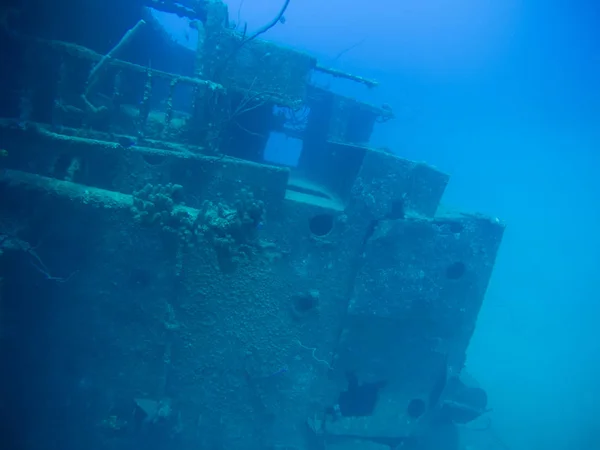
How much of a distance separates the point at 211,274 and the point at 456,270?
5.30 m

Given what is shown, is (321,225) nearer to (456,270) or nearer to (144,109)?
(456,270)

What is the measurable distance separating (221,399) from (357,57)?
125251 mm

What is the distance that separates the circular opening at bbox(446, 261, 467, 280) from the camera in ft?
26.1

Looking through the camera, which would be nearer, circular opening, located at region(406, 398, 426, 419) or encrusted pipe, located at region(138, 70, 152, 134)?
A: encrusted pipe, located at region(138, 70, 152, 134)

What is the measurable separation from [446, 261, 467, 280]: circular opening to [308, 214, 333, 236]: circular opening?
2910mm

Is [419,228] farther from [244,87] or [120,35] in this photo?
[120,35]

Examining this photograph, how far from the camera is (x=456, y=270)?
8.06 metres

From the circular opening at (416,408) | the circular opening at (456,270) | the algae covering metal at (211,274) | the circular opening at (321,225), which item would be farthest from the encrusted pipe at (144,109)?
the circular opening at (416,408)

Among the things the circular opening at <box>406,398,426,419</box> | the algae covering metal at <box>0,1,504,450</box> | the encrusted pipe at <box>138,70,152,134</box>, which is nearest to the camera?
the algae covering metal at <box>0,1,504,450</box>

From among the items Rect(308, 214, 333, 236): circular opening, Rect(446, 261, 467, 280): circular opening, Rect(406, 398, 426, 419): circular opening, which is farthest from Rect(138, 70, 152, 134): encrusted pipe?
Rect(406, 398, 426, 419): circular opening

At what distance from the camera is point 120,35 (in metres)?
9.76

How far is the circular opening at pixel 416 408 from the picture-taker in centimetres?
830

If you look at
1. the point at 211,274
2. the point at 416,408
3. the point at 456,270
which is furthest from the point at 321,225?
the point at 416,408

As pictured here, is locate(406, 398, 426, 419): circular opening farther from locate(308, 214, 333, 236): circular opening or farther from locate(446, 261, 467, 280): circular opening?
locate(308, 214, 333, 236): circular opening
